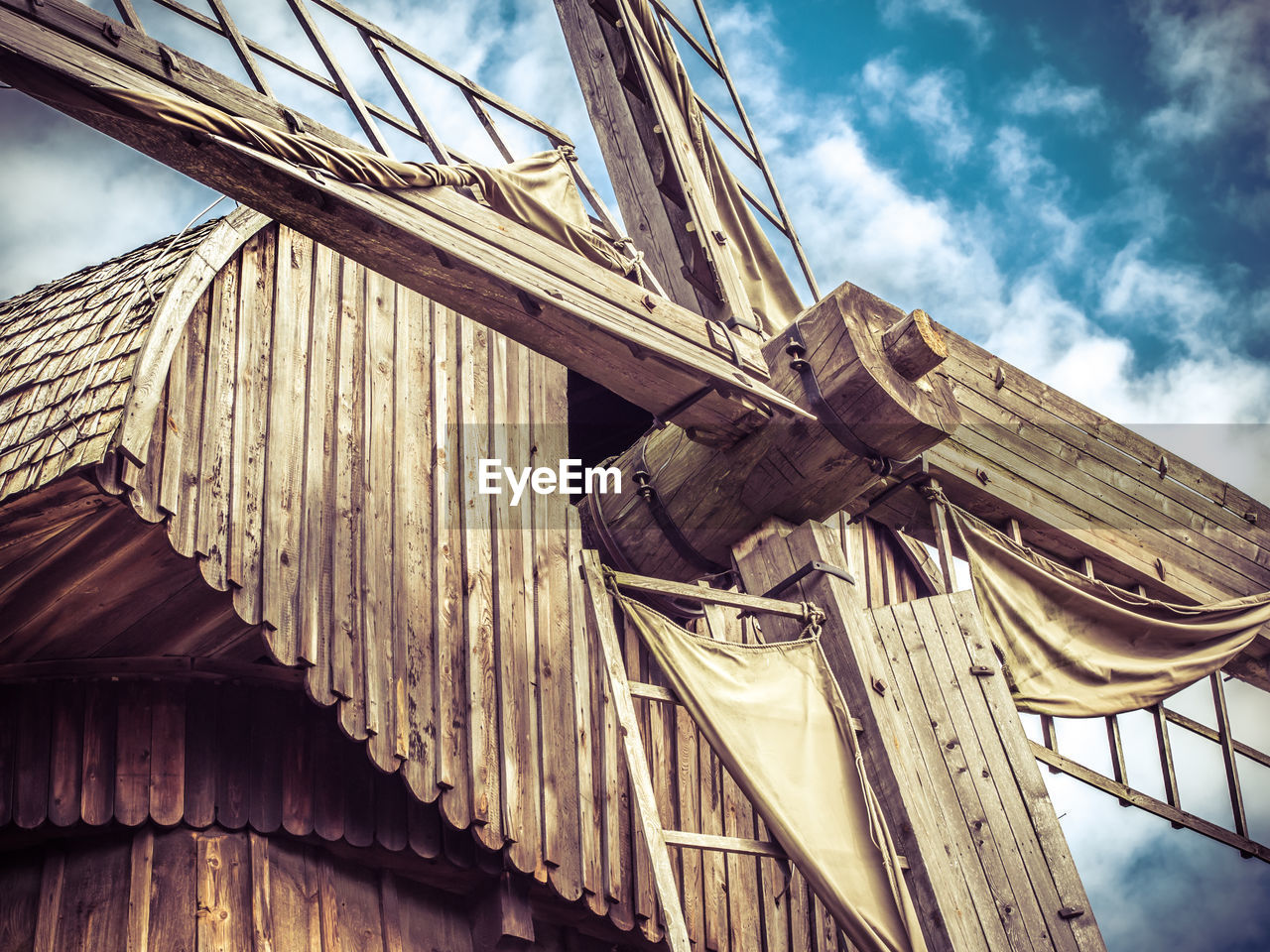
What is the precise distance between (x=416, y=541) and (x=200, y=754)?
1.05 m

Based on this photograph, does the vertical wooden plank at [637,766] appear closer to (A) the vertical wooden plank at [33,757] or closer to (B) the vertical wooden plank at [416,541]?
(B) the vertical wooden plank at [416,541]

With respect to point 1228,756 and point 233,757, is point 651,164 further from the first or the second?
point 1228,756

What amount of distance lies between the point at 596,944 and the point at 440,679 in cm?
125

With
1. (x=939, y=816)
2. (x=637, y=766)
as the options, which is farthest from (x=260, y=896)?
(x=939, y=816)

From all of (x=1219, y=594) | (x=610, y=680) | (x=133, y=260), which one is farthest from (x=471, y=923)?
(x=1219, y=594)

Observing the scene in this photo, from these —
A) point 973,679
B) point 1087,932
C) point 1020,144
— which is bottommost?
point 1087,932

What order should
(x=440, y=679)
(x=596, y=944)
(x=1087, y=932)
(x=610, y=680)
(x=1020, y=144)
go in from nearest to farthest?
(x=610, y=680)
(x=1087, y=932)
(x=440, y=679)
(x=596, y=944)
(x=1020, y=144)

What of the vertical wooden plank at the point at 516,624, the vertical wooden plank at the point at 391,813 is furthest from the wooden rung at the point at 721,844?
the vertical wooden plank at the point at 391,813

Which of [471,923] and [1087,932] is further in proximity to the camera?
[471,923]

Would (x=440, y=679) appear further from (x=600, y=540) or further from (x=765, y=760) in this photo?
(x=765, y=760)

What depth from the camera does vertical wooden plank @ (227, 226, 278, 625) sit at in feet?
13.8

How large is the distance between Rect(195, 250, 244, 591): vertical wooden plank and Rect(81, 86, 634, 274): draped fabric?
1095 mm

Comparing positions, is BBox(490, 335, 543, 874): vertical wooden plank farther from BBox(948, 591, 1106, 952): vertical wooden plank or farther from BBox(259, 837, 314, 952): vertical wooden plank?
BBox(948, 591, 1106, 952): vertical wooden plank

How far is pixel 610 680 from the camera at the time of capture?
3984 mm
